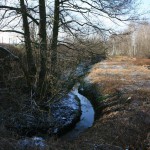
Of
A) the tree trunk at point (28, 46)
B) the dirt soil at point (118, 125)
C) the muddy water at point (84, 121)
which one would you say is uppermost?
the tree trunk at point (28, 46)

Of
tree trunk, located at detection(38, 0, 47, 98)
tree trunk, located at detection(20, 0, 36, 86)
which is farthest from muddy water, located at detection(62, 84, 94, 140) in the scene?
tree trunk, located at detection(20, 0, 36, 86)

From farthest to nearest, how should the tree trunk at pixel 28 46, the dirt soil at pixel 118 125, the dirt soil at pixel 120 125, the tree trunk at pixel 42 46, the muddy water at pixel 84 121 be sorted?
the tree trunk at pixel 28 46 → the tree trunk at pixel 42 46 → the muddy water at pixel 84 121 → the dirt soil at pixel 120 125 → the dirt soil at pixel 118 125

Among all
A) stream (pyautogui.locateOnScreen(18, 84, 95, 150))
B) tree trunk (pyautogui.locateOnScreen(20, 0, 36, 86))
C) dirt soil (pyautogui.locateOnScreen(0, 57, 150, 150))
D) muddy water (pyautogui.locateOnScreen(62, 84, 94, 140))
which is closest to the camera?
stream (pyautogui.locateOnScreen(18, 84, 95, 150))

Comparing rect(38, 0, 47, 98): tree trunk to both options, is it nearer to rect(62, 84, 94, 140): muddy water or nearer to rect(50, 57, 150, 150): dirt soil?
rect(62, 84, 94, 140): muddy water

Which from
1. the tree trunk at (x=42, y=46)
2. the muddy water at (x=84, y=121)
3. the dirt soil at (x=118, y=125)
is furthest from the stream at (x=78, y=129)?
the tree trunk at (x=42, y=46)

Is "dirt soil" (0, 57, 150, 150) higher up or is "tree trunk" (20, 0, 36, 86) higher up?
"tree trunk" (20, 0, 36, 86)

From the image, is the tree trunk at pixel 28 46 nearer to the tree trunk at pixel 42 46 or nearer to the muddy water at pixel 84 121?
the tree trunk at pixel 42 46

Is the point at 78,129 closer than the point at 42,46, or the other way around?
the point at 42,46

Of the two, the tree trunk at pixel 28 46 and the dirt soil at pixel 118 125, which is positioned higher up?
the tree trunk at pixel 28 46

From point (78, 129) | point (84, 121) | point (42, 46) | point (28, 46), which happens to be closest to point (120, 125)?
point (78, 129)

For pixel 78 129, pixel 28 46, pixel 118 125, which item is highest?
pixel 28 46

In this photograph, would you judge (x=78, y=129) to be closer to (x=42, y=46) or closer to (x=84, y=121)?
(x=84, y=121)

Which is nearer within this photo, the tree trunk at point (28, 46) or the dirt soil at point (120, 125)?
the dirt soil at point (120, 125)

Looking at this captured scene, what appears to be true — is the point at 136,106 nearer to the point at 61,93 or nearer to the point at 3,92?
the point at 61,93
